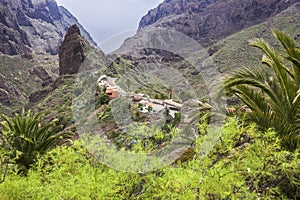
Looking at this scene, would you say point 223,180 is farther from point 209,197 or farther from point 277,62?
point 277,62

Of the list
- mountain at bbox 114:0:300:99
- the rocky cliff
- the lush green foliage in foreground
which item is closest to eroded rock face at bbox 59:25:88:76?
mountain at bbox 114:0:300:99

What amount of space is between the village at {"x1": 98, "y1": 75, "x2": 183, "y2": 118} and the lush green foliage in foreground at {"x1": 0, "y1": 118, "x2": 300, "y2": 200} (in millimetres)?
11681

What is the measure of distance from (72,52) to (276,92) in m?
58.7

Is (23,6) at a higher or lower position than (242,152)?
higher

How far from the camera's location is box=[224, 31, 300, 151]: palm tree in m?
6.03

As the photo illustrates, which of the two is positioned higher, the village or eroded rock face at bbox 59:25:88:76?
eroded rock face at bbox 59:25:88:76

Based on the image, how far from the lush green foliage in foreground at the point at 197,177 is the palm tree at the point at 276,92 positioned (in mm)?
1330

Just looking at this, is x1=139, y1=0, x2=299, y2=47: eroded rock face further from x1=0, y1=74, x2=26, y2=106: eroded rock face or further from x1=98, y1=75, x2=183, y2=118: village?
x1=98, y1=75, x2=183, y2=118: village

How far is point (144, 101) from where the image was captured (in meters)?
26.0

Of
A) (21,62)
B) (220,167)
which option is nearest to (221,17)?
(21,62)

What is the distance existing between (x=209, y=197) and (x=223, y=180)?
285 mm

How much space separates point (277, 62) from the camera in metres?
6.33

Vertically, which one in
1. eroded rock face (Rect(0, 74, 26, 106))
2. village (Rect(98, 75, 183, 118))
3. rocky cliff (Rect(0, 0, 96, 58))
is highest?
rocky cliff (Rect(0, 0, 96, 58))

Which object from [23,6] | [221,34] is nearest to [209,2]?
[221,34]
